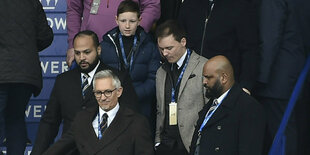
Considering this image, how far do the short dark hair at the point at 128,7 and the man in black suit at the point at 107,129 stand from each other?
937 millimetres

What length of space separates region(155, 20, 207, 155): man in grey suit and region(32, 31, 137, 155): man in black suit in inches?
13.1

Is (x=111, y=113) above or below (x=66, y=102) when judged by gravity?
above

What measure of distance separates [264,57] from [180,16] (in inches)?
36.4

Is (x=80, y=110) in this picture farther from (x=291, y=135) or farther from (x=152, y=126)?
(x=291, y=135)

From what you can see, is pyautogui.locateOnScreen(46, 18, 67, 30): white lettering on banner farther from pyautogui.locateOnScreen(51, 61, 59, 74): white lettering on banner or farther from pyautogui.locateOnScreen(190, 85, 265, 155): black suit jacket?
pyautogui.locateOnScreen(190, 85, 265, 155): black suit jacket

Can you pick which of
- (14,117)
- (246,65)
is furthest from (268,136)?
(14,117)

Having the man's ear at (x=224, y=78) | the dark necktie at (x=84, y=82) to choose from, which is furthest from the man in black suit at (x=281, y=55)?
the dark necktie at (x=84, y=82)

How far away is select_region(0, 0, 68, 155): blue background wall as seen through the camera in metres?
10.2

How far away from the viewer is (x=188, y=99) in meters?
8.55

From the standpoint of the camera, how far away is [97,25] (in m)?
9.39

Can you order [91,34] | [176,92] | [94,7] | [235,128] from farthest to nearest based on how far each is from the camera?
[94,7], [91,34], [176,92], [235,128]

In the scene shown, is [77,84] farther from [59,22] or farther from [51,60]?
[59,22]

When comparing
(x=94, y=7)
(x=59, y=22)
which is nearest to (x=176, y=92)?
(x=94, y=7)

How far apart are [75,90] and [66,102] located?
0.14 m
